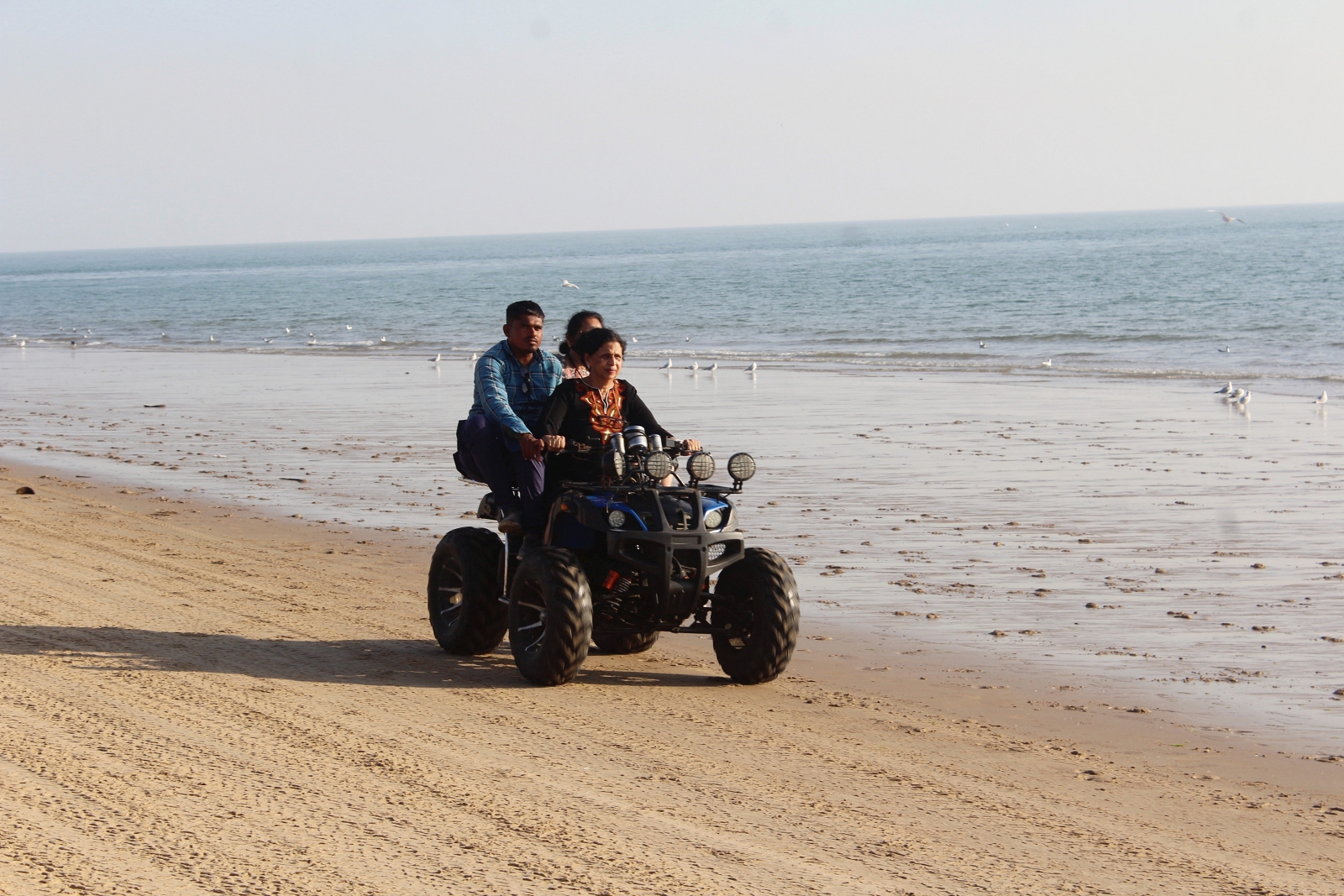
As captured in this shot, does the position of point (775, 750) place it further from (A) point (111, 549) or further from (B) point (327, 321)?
(B) point (327, 321)

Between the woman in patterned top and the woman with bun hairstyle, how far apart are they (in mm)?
306

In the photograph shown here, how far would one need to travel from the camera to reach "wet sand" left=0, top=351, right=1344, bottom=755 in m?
7.27

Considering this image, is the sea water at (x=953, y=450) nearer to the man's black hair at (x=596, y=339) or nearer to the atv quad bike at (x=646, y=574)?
the atv quad bike at (x=646, y=574)

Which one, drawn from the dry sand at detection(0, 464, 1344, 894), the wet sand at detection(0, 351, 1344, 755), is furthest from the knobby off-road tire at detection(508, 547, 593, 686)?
the wet sand at detection(0, 351, 1344, 755)

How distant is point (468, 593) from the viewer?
7.22m

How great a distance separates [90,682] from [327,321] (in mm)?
49267

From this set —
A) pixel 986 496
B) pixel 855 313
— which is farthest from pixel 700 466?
pixel 855 313

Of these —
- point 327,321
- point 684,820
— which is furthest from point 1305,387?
point 327,321

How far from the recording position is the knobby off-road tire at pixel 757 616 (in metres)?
6.65

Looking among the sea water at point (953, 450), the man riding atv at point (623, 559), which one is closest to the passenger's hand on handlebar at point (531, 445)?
the man riding atv at point (623, 559)

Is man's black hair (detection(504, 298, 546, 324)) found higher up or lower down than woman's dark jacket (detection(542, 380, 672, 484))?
higher up

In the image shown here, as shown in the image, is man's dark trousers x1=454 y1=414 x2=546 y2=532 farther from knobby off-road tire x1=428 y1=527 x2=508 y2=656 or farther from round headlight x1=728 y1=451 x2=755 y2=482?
round headlight x1=728 y1=451 x2=755 y2=482

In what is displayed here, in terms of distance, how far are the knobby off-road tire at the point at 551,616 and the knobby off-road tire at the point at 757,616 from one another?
0.70m

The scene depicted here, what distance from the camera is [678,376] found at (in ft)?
88.8
